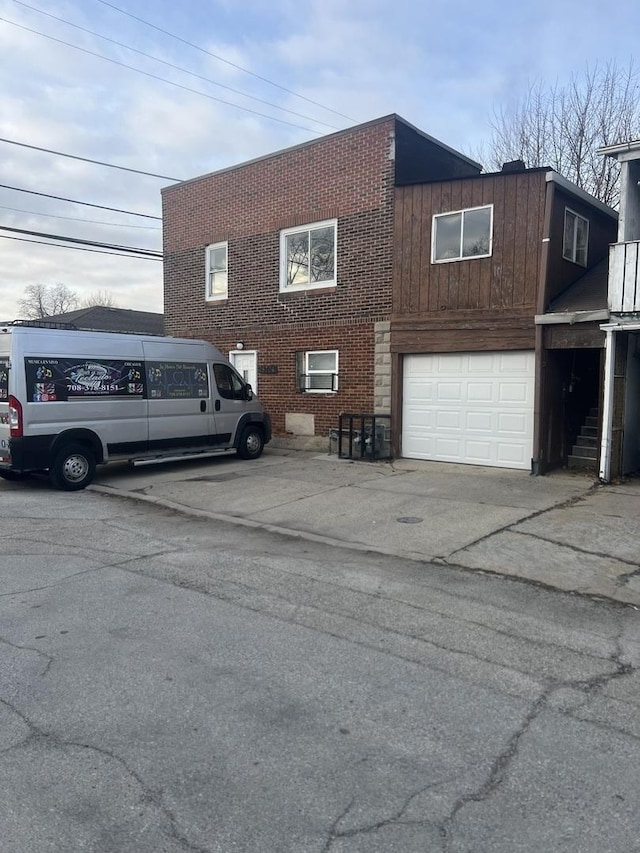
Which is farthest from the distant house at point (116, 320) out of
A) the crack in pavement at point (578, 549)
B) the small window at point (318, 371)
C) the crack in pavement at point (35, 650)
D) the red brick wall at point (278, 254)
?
the crack in pavement at point (35, 650)

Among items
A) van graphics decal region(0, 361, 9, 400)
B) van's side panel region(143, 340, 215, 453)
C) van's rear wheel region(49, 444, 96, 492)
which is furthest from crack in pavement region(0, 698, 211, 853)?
van's side panel region(143, 340, 215, 453)

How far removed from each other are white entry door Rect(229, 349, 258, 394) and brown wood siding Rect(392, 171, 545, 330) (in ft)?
14.4

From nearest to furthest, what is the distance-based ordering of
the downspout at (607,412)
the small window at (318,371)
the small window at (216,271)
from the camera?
the downspout at (607,412) → the small window at (318,371) → the small window at (216,271)

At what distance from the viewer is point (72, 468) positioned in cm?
1048

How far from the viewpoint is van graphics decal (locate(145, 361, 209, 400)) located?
11.7m

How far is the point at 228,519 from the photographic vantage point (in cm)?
863

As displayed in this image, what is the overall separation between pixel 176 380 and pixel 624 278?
7.90 metres

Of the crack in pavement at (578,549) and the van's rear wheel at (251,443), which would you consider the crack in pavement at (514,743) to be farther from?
the van's rear wheel at (251,443)

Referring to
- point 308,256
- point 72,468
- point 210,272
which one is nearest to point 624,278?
point 308,256

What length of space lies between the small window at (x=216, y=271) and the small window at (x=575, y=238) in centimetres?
852

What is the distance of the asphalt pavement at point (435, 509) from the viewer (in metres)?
6.59

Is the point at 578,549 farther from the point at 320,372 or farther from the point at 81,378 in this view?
the point at 320,372

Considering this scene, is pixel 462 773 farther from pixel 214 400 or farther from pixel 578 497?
pixel 214 400

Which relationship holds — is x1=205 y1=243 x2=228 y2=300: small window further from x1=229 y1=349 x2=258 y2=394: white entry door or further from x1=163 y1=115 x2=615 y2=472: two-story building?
x1=229 y1=349 x2=258 y2=394: white entry door
